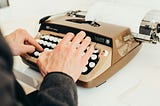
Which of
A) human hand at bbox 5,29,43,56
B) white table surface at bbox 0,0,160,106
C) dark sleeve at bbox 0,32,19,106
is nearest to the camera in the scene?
dark sleeve at bbox 0,32,19,106

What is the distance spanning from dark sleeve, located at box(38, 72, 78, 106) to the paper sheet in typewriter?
0.33 metres

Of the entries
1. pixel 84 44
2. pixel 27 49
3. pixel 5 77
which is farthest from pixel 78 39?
pixel 5 77

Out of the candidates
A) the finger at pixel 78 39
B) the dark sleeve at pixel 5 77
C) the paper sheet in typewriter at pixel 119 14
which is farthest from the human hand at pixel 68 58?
the dark sleeve at pixel 5 77

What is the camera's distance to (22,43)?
0.77 meters

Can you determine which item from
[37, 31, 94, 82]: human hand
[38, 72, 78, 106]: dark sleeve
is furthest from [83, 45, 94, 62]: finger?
[38, 72, 78, 106]: dark sleeve

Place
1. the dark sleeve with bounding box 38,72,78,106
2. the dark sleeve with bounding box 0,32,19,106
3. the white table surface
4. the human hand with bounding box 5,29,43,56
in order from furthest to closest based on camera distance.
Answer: the human hand with bounding box 5,29,43,56 → the white table surface → the dark sleeve with bounding box 38,72,78,106 → the dark sleeve with bounding box 0,32,19,106

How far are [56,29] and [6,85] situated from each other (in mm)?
551

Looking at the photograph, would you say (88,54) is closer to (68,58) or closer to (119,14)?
(68,58)

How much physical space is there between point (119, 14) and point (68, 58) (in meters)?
0.30

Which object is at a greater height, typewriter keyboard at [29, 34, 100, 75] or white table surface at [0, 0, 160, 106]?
typewriter keyboard at [29, 34, 100, 75]

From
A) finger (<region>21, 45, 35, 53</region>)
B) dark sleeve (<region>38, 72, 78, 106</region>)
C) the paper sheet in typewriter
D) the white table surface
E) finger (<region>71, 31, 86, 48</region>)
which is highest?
the paper sheet in typewriter

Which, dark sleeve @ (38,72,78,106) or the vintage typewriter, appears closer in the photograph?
dark sleeve @ (38,72,78,106)

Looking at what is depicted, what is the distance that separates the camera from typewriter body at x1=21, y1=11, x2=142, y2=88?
26.4 inches

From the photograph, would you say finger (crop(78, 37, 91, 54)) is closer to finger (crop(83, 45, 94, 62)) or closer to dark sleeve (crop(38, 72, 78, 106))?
finger (crop(83, 45, 94, 62))
